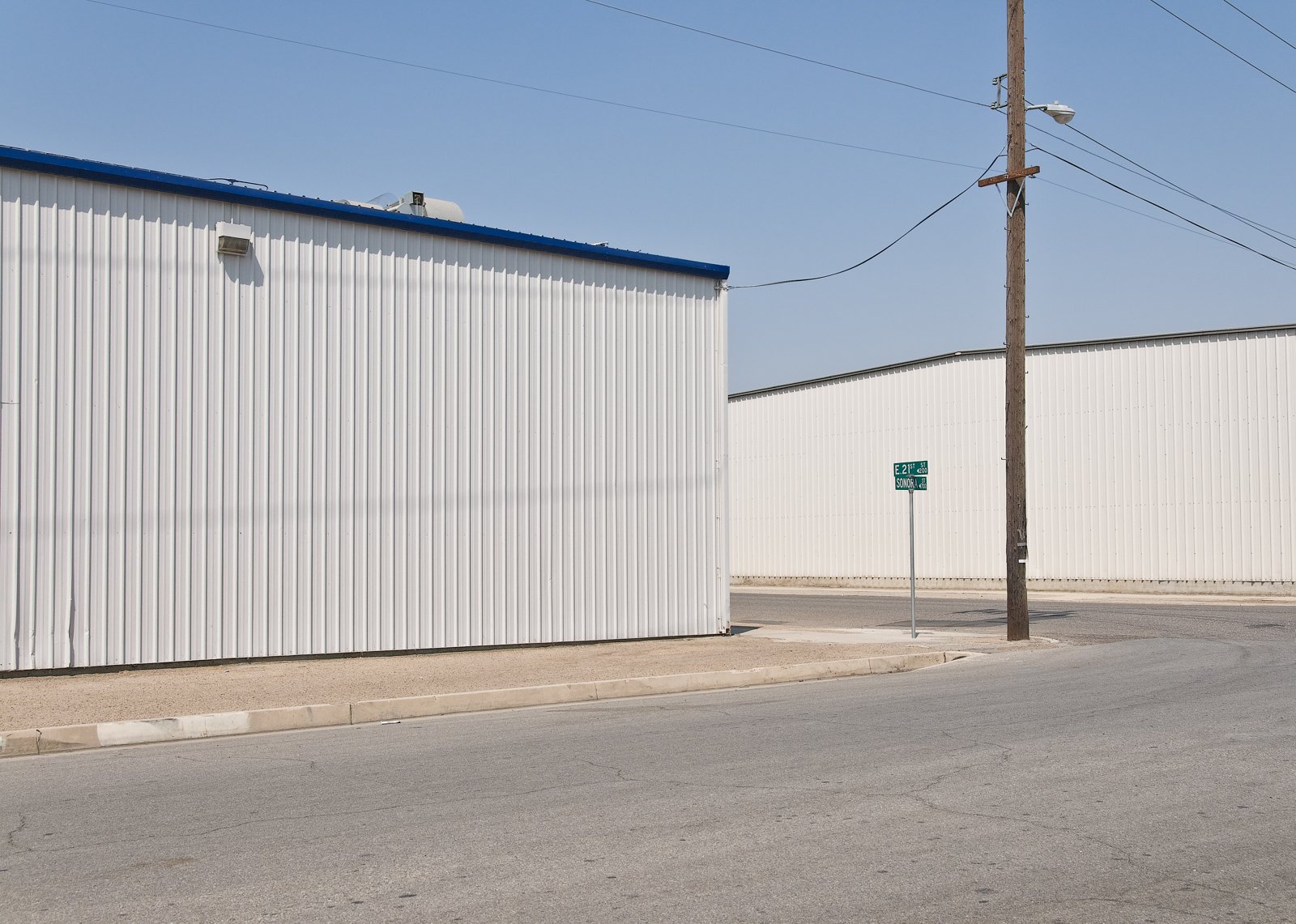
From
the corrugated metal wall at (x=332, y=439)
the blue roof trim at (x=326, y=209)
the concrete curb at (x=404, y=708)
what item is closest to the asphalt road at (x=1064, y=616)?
the corrugated metal wall at (x=332, y=439)

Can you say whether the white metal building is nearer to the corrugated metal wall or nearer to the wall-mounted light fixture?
the corrugated metal wall

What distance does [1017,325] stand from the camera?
65.2ft

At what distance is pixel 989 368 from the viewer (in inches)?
1598

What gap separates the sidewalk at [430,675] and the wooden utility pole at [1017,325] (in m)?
1.02

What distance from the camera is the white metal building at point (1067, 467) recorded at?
33.9 meters

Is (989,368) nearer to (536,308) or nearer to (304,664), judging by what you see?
(536,308)

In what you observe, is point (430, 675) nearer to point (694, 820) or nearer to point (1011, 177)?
point (694, 820)

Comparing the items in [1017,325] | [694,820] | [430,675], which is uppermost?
[1017,325]

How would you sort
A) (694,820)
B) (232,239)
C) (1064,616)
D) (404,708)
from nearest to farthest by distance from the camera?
(694,820) < (404,708) < (232,239) < (1064,616)

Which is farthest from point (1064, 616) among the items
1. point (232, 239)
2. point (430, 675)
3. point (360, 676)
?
point (232, 239)

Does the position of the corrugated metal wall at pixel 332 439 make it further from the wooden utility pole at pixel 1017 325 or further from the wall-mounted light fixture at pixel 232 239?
the wooden utility pole at pixel 1017 325

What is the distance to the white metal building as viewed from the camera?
33906 millimetres

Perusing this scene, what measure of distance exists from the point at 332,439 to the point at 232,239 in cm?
307

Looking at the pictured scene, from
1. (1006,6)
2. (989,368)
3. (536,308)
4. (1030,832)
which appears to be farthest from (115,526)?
(989,368)
